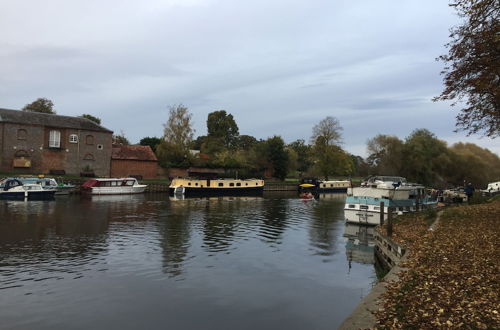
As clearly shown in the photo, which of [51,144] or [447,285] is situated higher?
[51,144]

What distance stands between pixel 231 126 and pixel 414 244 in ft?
361

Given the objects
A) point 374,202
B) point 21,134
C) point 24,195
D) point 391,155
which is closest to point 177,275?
point 374,202

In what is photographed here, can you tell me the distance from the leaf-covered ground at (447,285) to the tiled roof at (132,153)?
5764cm

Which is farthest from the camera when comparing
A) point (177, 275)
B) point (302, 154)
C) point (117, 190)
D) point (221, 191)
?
point (302, 154)

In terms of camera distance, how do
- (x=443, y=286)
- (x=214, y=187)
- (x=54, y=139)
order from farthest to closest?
(x=54, y=139), (x=214, y=187), (x=443, y=286)

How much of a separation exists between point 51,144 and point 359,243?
5461cm

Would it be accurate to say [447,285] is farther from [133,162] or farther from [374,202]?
[133,162]

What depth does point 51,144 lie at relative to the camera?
6059 centimetres

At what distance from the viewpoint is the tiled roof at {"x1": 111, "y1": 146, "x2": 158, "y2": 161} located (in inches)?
2633

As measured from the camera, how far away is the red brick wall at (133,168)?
217 ft

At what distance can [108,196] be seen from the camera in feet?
167

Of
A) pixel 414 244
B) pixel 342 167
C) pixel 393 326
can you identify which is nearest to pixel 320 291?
pixel 414 244

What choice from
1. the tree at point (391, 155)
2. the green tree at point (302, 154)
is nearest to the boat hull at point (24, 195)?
the tree at point (391, 155)

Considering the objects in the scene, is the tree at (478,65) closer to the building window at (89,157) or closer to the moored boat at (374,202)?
the moored boat at (374,202)
